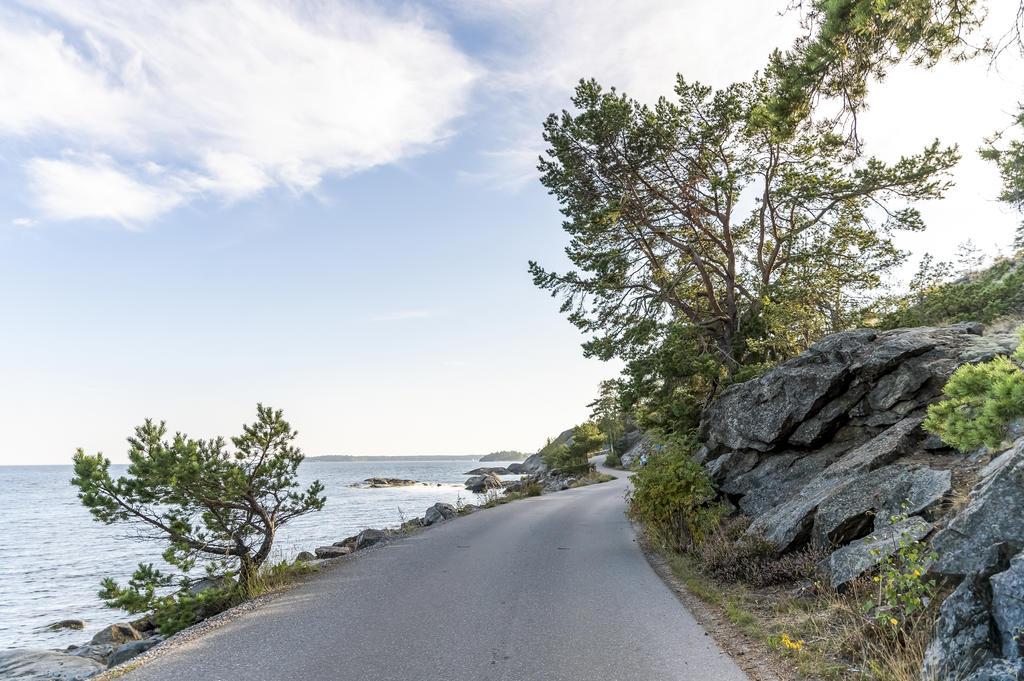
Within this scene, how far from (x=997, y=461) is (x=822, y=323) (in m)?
14.0

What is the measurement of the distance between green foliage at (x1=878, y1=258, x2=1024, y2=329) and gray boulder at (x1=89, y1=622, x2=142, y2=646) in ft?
75.9

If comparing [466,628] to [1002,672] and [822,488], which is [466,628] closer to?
[1002,672]

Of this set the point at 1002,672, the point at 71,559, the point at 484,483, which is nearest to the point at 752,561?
the point at 1002,672

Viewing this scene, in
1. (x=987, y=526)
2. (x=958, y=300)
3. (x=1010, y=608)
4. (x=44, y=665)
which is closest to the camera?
(x=1010, y=608)

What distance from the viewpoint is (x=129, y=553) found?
2475 cm

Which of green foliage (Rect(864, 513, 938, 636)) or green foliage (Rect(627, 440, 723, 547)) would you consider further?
green foliage (Rect(627, 440, 723, 547))

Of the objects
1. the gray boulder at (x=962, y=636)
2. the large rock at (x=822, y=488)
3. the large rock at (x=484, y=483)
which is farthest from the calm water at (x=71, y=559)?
the large rock at (x=484, y=483)

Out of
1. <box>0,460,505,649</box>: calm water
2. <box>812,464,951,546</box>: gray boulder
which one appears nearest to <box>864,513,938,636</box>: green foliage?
<box>812,464,951,546</box>: gray boulder

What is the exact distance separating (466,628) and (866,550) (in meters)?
5.30

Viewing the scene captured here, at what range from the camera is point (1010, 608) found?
417cm

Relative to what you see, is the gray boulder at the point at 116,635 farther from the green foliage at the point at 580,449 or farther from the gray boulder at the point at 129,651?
the green foliage at the point at 580,449

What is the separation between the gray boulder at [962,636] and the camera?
4297mm

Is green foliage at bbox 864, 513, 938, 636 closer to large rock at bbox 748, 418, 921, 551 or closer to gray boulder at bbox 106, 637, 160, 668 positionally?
large rock at bbox 748, 418, 921, 551

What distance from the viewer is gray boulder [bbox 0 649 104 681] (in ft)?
31.7
